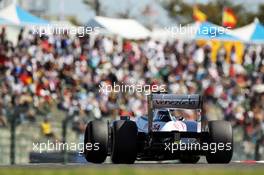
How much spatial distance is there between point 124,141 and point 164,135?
24.5 inches

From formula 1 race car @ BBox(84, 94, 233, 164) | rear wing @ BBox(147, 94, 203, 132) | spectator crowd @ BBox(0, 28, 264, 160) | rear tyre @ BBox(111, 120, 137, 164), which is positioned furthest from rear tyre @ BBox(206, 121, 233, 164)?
spectator crowd @ BBox(0, 28, 264, 160)

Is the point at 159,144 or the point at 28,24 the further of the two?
the point at 28,24

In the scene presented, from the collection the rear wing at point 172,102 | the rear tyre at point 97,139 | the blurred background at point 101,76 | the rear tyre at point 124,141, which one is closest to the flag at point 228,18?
the blurred background at point 101,76

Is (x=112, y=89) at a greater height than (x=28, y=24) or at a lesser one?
lesser

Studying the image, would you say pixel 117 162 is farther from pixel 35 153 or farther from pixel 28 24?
pixel 28 24

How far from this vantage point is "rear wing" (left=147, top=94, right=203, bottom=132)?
14.6 meters

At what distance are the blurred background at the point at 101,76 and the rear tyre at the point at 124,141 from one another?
4.00m

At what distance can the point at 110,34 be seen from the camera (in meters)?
29.0

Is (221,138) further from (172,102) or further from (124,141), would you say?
(124,141)

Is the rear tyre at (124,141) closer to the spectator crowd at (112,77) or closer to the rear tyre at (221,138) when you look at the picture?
the rear tyre at (221,138)

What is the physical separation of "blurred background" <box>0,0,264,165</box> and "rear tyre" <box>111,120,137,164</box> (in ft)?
13.1

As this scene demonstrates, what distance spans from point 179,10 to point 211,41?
33300mm

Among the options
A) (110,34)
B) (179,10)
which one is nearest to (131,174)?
(110,34)

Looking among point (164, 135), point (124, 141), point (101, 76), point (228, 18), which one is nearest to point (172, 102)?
point (164, 135)
